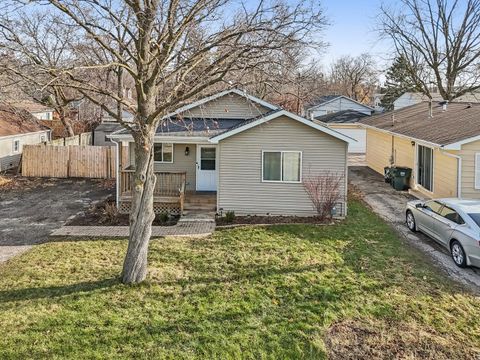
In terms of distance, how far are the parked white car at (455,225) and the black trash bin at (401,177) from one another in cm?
721

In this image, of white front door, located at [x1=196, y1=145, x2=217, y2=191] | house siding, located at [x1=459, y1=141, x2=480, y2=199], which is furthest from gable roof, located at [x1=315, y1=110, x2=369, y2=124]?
white front door, located at [x1=196, y1=145, x2=217, y2=191]

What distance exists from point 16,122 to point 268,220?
71.1 ft

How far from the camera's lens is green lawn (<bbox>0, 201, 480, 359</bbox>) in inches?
264

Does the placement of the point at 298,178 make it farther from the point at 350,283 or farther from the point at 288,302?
the point at 288,302

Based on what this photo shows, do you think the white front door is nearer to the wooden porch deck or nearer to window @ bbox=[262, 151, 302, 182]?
the wooden porch deck

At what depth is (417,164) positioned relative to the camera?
19453 millimetres

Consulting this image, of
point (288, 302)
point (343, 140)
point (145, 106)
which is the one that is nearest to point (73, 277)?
point (145, 106)

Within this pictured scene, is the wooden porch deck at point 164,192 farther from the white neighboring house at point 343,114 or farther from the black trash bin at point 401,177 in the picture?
the white neighboring house at point 343,114

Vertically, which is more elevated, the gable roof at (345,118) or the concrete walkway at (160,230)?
the gable roof at (345,118)

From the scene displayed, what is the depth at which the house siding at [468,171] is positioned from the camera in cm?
1464

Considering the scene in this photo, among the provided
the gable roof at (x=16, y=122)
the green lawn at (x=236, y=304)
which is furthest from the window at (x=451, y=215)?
the gable roof at (x=16, y=122)

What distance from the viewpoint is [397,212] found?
15.8 meters

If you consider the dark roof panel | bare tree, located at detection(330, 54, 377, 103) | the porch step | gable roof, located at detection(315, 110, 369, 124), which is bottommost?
the porch step

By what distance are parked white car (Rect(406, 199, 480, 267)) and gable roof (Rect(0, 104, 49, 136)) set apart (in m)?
22.7
